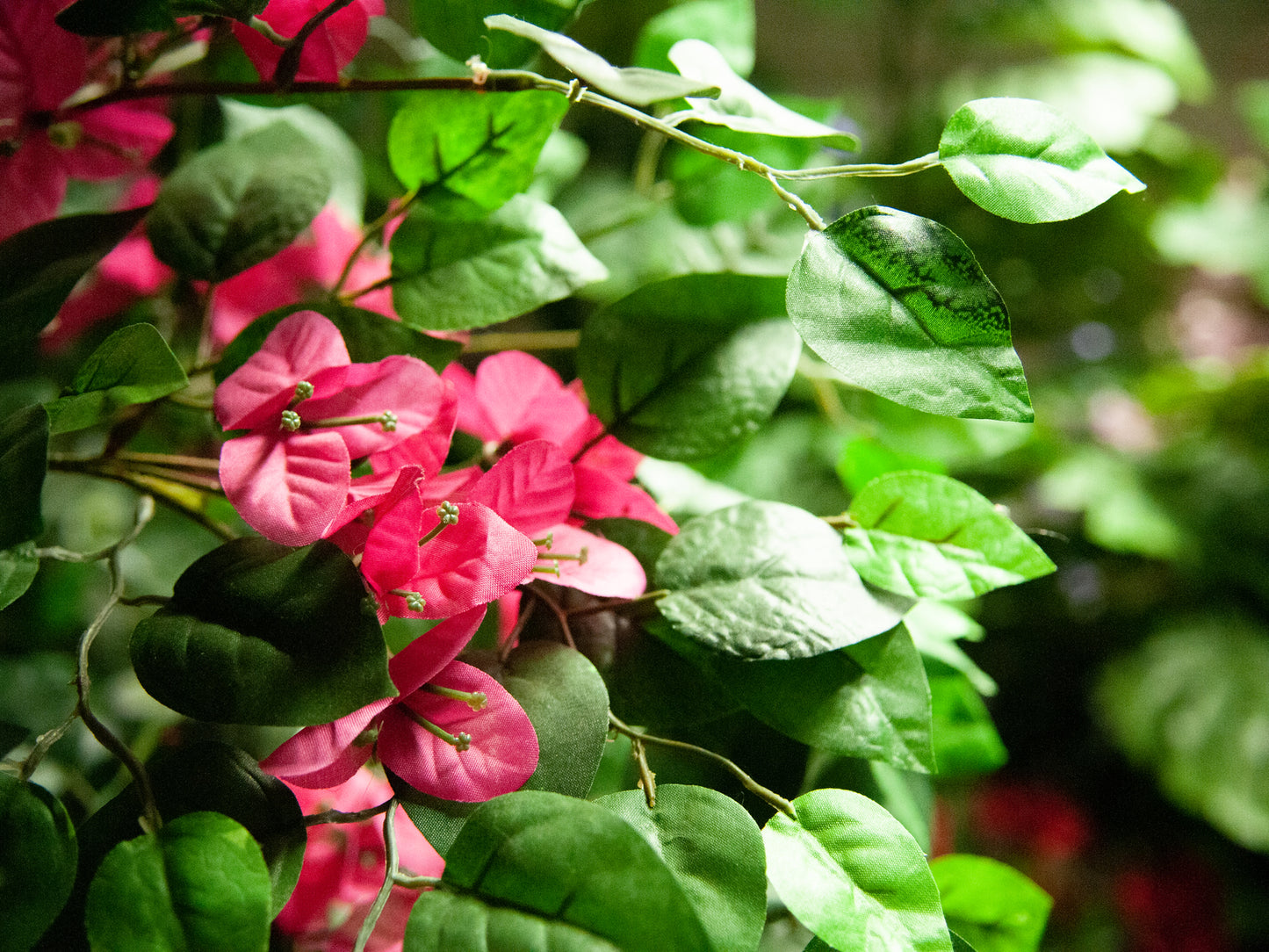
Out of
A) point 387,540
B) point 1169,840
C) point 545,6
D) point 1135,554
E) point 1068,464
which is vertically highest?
point 545,6

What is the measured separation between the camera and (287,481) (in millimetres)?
260

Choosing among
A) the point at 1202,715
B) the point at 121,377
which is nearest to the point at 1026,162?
the point at 121,377

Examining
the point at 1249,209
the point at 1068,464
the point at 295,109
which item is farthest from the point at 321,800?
the point at 1249,209

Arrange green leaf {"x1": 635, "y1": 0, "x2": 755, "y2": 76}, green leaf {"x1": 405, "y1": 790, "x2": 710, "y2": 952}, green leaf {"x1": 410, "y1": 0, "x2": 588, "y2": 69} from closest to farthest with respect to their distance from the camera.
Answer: green leaf {"x1": 405, "y1": 790, "x2": 710, "y2": 952} → green leaf {"x1": 410, "y1": 0, "x2": 588, "y2": 69} → green leaf {"x1": 635, "y1": 0, "x2": 755, "y2": 76}

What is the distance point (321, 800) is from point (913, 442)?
1.52 feet

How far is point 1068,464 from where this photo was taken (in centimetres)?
106

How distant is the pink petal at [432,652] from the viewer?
0.86 feet

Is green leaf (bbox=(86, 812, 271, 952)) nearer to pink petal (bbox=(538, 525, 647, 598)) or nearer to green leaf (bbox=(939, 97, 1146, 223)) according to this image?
pink petal (bbox=(538, 525, 647, 598))

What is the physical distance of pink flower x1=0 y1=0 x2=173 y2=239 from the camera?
33 cm

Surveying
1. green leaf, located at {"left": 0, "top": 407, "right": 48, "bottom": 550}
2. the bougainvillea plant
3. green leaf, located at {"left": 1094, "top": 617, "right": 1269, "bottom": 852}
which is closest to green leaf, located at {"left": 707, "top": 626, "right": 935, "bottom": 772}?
the bougainvillea plant

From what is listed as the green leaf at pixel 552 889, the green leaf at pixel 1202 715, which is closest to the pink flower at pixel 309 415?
the green leaf at pixel 552 889

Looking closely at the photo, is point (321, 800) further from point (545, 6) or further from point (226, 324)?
point (545, 6)

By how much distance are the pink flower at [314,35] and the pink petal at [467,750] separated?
23 centimetres

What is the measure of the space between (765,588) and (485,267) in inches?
6.6
